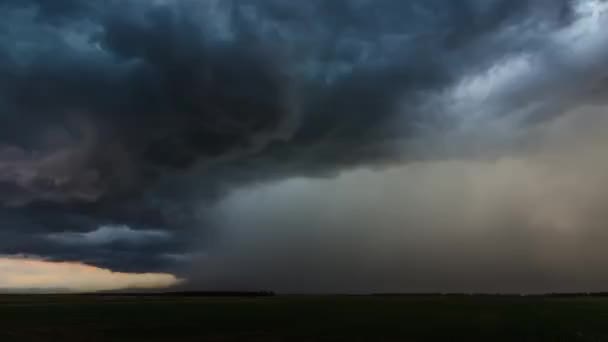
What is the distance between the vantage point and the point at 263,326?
76.7 m

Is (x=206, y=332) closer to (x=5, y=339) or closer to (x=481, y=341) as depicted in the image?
(x=5, y=339)

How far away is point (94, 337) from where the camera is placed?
6209 cm

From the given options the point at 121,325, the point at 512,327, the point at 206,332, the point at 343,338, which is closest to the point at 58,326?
the point at 121,325

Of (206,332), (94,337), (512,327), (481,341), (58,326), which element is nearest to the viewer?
(481,341)

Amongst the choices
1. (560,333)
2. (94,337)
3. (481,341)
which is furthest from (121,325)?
(560,333)

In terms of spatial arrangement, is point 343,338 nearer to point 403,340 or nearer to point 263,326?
point 403,340

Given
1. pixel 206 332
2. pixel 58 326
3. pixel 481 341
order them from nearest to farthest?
pixel 481 341
pixel 206 332
pixel 58 326

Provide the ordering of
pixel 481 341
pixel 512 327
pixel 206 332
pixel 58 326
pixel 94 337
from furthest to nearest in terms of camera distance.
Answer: pixel 58 326
pixel 512 327
pixel 206 332
pixel 94 337
pixel 481 341

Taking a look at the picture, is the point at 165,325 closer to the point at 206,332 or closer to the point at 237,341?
the point at 206,332

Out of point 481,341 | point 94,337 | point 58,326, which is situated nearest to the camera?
point 481,341

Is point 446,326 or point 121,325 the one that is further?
point 121,325

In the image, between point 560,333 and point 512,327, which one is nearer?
point 560,333

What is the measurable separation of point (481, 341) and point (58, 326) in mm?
56216

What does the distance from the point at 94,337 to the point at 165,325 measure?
17998mm
